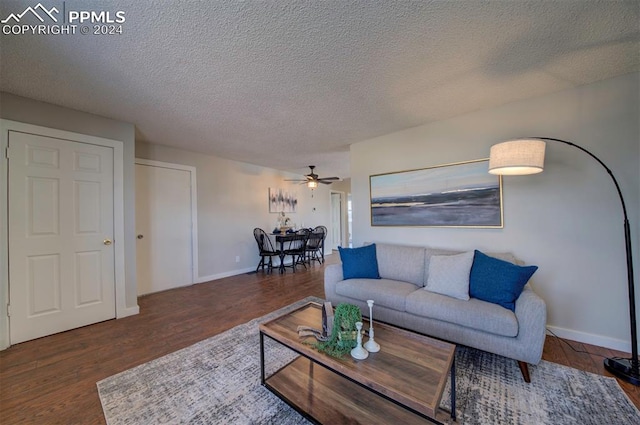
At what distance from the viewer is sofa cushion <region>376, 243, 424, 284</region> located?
2.70m

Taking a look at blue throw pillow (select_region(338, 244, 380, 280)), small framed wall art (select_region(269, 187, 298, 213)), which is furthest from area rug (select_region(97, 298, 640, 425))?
small framed wall art (select_region(269, 187, 298, 213))

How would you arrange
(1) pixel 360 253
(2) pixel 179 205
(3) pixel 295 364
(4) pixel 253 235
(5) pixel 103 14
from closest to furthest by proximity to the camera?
1. (5) pixel 103 14
2. (3) pixel 295 364
3. (1) pixel 360 253
4. (2) pixel 179 205
5. (4) pixel 253 235

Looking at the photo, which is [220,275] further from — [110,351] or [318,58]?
[318,58]

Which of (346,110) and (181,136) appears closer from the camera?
(346,110)

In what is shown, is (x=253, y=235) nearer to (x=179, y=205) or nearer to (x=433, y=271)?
(x=179, y=205)

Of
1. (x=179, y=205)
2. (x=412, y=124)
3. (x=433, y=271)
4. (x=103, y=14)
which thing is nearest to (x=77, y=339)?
(x=179, y=205)

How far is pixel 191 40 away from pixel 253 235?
422 centimetres

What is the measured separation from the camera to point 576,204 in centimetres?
229

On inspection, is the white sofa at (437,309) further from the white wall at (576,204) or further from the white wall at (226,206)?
the white wall at (226,206)

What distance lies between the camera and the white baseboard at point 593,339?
2.09 m

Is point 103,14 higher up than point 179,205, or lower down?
higher up

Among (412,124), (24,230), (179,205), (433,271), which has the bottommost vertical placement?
(433,271)

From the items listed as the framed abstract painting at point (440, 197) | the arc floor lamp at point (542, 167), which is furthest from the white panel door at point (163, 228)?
the arc floor lamp at point (542, 167)

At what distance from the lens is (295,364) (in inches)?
71.1
